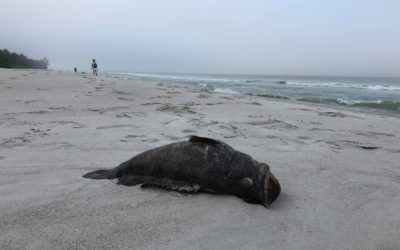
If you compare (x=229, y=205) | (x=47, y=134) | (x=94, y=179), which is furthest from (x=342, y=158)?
(x=47, y=134)

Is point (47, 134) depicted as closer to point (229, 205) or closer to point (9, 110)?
point (9, 110)

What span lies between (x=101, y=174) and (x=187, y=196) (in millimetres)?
1052

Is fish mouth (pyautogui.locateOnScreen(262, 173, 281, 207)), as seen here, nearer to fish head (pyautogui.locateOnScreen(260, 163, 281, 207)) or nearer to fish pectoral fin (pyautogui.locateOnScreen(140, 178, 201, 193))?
fish head (pyautogui.locateOnScreen(260, 163, 281, 207))

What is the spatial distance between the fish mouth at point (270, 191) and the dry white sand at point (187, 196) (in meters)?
0.06

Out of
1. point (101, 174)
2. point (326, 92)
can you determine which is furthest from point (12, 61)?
point (101, 174)

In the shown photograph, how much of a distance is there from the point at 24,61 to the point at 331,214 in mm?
54763

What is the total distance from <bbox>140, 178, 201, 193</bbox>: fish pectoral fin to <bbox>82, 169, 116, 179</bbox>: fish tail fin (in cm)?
44

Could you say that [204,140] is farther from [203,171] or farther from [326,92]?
[326,92]

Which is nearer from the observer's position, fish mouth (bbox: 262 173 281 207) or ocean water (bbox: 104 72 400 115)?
fish mouth (bbox: 262 173 281 207)

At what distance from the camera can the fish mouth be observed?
136 inches

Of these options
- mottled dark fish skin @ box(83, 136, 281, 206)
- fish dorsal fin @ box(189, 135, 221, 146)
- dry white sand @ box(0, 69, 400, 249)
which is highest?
fish dorsal fin @ box(189, 135, 221, 146)

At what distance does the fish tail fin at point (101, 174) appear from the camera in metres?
4.03

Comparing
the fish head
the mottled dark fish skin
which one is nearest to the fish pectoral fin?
the mottled dark fish skin

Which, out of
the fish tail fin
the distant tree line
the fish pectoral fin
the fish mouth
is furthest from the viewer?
the distant tree line
